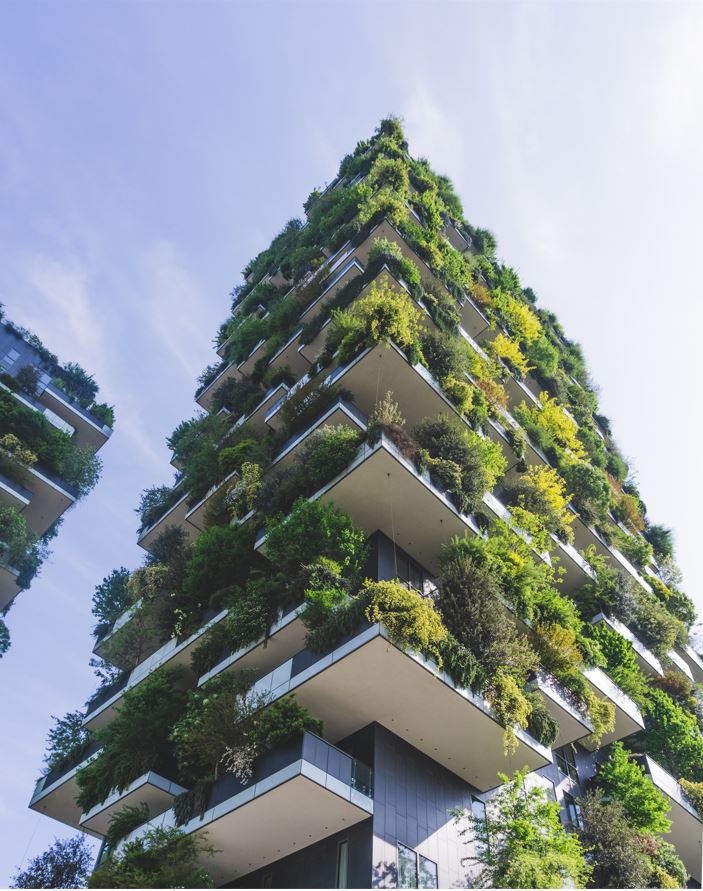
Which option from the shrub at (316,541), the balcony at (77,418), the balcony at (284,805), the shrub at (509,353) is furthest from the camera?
the balcony at (77,418)

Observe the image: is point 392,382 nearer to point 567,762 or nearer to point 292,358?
point 292,358

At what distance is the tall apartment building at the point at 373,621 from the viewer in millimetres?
14375

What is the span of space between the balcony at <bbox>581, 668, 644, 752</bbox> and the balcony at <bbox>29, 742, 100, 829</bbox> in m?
14.3

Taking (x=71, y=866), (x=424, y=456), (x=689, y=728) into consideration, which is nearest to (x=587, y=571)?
(x=689, y=728)

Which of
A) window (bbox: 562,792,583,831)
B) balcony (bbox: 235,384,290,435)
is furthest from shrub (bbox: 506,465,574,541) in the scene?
balcony (bbox: 235,384,290,435)

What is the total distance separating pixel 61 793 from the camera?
21.4 m

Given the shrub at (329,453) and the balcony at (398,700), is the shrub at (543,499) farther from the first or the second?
the balcony at (398,700)

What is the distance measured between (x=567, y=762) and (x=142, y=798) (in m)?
11.8

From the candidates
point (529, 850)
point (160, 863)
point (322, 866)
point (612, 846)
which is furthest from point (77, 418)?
point (529, 850)

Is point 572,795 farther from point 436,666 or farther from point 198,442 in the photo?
point 198,442

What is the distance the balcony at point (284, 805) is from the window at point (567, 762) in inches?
327

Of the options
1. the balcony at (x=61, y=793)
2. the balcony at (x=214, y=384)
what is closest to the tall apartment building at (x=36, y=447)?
the balcony at (x=214, y=384)

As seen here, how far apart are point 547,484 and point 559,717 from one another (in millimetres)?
8361

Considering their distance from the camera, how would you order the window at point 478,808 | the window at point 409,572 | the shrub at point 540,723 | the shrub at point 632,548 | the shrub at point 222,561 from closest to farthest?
the shrub at point 540,723
the window at point 478,808
the window at point 409,572
the shrub at point 222,561
the shrub at point 632,548
